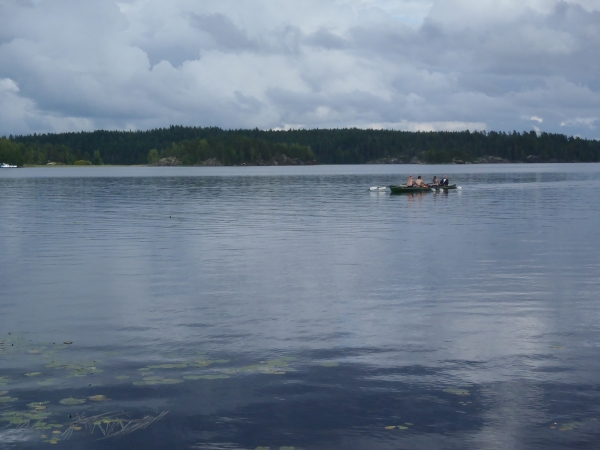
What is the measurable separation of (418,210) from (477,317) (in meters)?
39.1

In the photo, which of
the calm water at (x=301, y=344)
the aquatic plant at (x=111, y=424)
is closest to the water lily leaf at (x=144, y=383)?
the calm water at (x=301, y=344)

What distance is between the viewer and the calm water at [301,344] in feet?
38.5

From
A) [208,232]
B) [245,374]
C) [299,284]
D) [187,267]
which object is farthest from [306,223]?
[245,374]

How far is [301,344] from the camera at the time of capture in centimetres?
1678

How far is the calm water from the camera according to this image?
38.5 ft

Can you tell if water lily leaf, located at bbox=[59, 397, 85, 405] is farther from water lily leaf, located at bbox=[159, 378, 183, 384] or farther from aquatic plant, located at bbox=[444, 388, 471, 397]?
aquatic plant, located at bbox=[444, 388, 471, 397]

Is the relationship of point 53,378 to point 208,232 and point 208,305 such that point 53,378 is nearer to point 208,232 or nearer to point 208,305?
point 208,305

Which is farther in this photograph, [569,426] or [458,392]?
[458,392]

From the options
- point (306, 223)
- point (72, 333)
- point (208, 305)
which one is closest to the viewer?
point (72, 333)

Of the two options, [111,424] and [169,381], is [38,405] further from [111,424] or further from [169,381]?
[169,381]

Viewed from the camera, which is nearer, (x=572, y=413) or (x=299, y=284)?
(x=572, y=413)

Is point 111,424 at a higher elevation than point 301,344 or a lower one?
lower

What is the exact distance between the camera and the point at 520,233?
4025 cm

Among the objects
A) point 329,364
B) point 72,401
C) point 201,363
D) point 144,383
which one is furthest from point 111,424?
point 329,364
